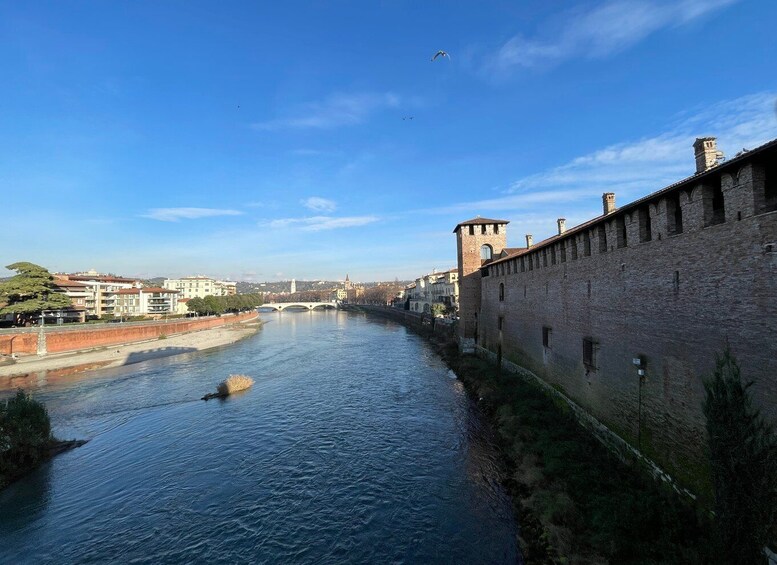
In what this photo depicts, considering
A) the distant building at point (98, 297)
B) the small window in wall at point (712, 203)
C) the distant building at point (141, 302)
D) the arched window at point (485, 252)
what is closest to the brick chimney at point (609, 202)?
the small window in wall at point (712, 203)

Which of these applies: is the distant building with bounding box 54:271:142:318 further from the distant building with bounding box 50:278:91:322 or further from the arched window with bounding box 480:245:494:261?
the arched window with bounding box 480:245:494:261

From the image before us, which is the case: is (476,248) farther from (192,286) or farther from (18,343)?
(192,286)

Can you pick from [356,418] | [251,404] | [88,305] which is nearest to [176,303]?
[88,305]

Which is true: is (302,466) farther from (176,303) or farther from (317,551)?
(176,303)

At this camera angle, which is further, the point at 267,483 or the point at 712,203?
the point at 267,483

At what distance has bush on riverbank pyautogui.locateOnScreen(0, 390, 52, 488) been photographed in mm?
12336

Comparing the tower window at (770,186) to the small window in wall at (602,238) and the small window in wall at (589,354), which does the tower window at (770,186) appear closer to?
the small window in wall at (602,238)

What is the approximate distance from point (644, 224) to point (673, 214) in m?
1.14

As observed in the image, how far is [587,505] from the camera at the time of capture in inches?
332

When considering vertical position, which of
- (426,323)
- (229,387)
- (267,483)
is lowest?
(267,483)

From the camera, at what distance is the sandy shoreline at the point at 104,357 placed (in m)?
28.4

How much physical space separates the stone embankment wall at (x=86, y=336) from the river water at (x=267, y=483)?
55.5 ft

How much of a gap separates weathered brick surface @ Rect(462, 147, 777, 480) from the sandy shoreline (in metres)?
33.8

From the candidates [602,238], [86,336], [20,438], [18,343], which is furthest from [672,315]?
[86,336]
